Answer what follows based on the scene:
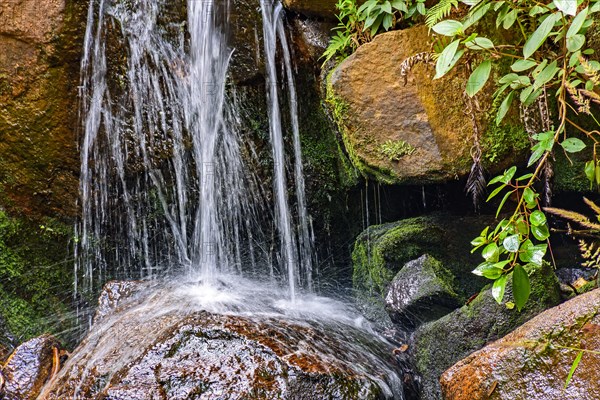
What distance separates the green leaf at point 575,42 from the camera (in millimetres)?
2496

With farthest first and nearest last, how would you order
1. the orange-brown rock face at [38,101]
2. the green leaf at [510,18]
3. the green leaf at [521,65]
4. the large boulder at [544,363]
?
1. the orange-brown rock face at [38,101]
2. the green leaf at [510,18]
3. the green leaf at [521,65]
4. the large boulder at [544,363]

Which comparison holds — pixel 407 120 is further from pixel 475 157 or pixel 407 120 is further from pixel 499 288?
pixel 499 288

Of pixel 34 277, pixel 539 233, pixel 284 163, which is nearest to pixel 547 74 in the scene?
pixel 539 233

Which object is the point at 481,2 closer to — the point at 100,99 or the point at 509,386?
the point at 509,386

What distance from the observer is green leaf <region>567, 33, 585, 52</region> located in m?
2.50

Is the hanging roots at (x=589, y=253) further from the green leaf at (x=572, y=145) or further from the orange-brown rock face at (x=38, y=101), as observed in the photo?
the orange-brown rock face at (x=38, y=101)

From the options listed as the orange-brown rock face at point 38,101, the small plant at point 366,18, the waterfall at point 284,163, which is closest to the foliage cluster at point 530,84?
the small plant at point 366,18

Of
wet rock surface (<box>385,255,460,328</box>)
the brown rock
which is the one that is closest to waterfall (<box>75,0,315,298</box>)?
the brown rock

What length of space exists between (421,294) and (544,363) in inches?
50.2

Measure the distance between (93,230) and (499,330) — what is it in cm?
358

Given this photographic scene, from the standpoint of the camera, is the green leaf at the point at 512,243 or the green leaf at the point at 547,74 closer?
the green leaf at the point at 512,243

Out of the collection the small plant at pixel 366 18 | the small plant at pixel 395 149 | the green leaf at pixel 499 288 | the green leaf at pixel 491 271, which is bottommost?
the green leaf at pixel 499 288

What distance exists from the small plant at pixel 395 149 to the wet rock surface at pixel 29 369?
2.55 m

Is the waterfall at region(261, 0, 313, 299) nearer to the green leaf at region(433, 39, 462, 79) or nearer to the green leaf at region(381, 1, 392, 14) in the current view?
the green leaf at region(381, 1, 392, 14)
